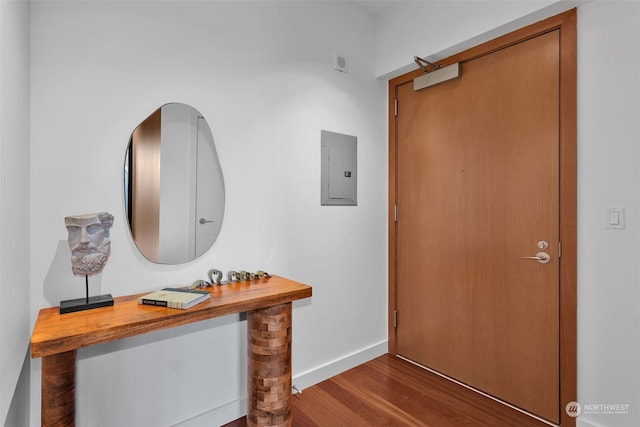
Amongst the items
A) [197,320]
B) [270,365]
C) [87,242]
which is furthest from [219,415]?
[87,242]

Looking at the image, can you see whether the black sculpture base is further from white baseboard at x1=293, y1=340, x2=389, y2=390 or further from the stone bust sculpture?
white baseboard at x1=293, y1=340, x2=389, y2=390

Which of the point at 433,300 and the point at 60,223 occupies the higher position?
the point at 60,223

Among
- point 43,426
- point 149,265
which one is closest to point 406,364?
point 149,265

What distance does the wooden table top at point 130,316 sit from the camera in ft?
3.61

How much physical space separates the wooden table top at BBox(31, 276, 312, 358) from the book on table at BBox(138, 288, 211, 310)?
0.02m

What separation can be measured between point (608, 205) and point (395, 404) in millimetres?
1635

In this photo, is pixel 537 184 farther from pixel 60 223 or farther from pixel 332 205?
pixel 60 223

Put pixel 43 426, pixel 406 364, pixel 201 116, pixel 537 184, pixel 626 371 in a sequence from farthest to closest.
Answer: pixel 406 364
pixel 537 184
pixel 201 116
pixel 626 371
pixel 43 426

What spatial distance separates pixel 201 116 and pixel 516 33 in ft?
6.29

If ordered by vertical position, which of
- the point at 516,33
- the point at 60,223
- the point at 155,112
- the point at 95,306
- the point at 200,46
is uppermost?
the point at 516,33

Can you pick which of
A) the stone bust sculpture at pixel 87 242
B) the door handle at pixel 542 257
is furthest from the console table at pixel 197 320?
the door handle at pixel 542 257

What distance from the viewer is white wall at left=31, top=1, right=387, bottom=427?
1.46 metres

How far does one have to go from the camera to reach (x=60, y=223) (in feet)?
4.78

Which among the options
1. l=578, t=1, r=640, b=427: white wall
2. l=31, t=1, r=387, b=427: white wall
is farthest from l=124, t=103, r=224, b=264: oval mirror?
l=578, t=1, r=640, b=427: white wall
